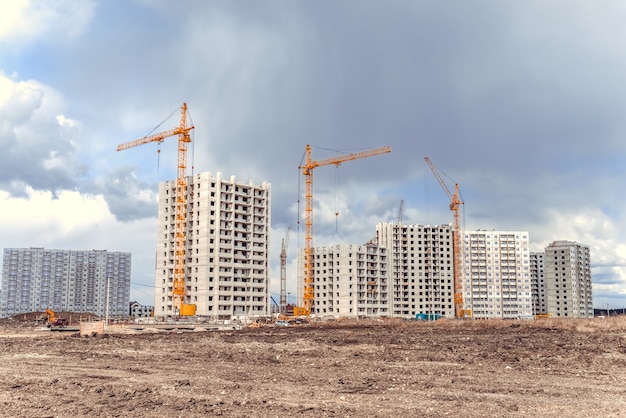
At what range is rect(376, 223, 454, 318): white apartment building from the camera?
639ft

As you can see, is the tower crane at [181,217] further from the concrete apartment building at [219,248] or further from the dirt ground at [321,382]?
the dirt ground at [321,382]

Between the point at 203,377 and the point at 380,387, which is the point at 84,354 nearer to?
the point at 203,377

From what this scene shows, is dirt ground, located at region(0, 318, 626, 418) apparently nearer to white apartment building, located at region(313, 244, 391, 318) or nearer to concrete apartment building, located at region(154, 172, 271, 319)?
concrete apartment building, located at region(154, 172, 271, 319)

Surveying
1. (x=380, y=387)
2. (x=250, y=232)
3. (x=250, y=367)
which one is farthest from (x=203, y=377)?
(x=250, y=232)

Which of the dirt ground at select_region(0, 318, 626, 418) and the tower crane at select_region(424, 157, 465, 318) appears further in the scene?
the tower crane at select_region(424, 157, 465, 318)

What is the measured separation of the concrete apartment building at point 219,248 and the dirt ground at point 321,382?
3387 inches

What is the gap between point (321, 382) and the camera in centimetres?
2222

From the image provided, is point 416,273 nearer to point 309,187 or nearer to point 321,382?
point 309,187

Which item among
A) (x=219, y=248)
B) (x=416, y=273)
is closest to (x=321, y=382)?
(x=219, y=248)

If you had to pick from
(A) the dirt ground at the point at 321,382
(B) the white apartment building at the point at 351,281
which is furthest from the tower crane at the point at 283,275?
(A) the dirt ground at the point at 321,382

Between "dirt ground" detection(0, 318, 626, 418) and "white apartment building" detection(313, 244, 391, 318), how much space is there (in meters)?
138

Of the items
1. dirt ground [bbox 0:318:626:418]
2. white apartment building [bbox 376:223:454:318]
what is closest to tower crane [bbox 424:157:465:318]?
white apartment building [bbox 376:223:454:318]

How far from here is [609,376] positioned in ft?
79.1

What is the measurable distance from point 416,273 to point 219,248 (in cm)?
8926
